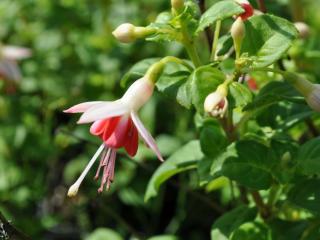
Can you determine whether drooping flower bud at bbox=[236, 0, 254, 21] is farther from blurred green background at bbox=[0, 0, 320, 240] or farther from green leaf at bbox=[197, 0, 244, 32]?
blurred green background at bbox=[0, 0, 320, 240]

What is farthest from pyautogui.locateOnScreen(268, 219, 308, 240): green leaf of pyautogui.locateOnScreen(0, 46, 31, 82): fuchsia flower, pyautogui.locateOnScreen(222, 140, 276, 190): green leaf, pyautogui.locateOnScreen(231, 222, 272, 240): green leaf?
pyautogui.locateOnScreen(0, 46, 31, 82): fuchsia flower

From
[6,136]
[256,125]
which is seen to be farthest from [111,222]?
[256,125]

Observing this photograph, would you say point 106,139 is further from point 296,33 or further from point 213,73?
point 296,33

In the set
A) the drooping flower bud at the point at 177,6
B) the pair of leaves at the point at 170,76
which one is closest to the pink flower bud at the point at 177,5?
the drooping flower bud at the point at 177,6

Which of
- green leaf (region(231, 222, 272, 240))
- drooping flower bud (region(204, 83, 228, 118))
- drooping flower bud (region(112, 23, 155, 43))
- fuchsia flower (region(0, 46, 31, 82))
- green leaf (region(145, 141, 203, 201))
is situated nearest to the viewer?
drooping flower bud (region(204, 83, 228, 118))

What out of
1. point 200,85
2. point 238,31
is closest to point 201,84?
point 200,85

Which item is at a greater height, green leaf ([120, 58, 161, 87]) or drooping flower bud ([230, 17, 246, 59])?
drooping flower bud ([230, 17, 246, 59])

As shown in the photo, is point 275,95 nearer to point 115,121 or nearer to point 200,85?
point 200,85
